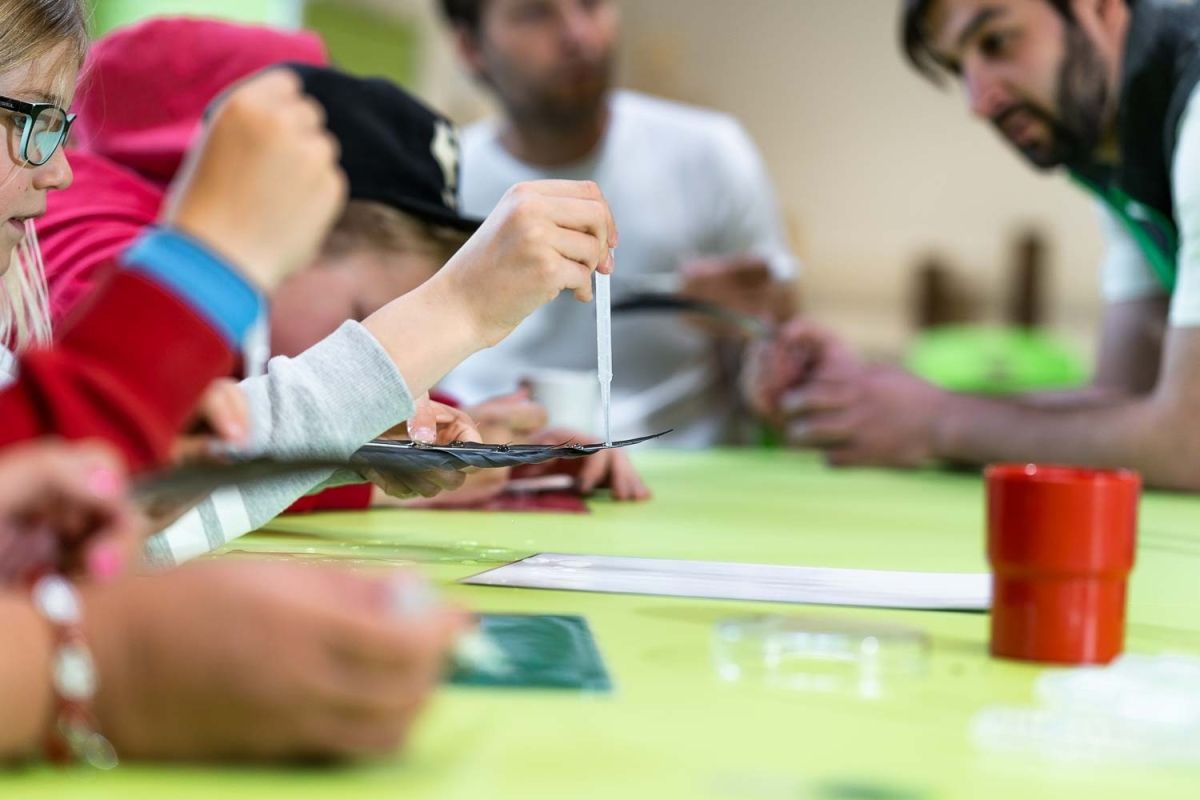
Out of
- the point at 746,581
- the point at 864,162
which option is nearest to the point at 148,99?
the point at 746,581

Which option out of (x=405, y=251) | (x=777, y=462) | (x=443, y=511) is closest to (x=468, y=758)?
(x=405, y=251)

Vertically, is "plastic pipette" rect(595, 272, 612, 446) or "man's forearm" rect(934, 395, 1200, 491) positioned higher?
"plastic pipette" rect(595, 272, 612, 446)

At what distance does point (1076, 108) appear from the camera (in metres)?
1.59

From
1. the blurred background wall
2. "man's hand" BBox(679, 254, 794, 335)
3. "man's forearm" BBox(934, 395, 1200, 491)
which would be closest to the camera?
"man's forearm" BBox(934, 395, 1200, 491)

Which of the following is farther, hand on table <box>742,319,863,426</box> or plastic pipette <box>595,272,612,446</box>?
hand on table <box>742,319,863,426</box>

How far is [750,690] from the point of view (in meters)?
0.53

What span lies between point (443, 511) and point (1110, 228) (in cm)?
119

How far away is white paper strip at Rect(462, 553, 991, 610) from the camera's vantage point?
2.41 ft

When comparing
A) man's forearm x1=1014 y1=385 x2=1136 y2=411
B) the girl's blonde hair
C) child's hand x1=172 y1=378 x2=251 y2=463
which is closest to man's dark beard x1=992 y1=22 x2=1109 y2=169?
man's forearm x1=1014 y1=385 x2=1136 y2=411

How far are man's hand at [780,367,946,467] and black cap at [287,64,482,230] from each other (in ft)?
2.52

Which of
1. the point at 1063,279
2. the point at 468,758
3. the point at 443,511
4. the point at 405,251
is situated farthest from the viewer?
the point at 1063,279

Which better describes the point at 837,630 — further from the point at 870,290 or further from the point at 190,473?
the point at 870,290

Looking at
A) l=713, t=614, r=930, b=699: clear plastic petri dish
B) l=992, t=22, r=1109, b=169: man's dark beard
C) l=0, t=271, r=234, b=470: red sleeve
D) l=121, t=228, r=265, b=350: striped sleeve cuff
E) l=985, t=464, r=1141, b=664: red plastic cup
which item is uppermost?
l=992, t=22, r=1109, b=169: man's dark beard

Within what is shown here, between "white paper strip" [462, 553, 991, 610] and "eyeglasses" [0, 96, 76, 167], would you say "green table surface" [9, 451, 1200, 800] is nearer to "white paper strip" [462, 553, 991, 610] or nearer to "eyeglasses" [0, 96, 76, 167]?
"white paper strip" [462, 553, 991, 610]
